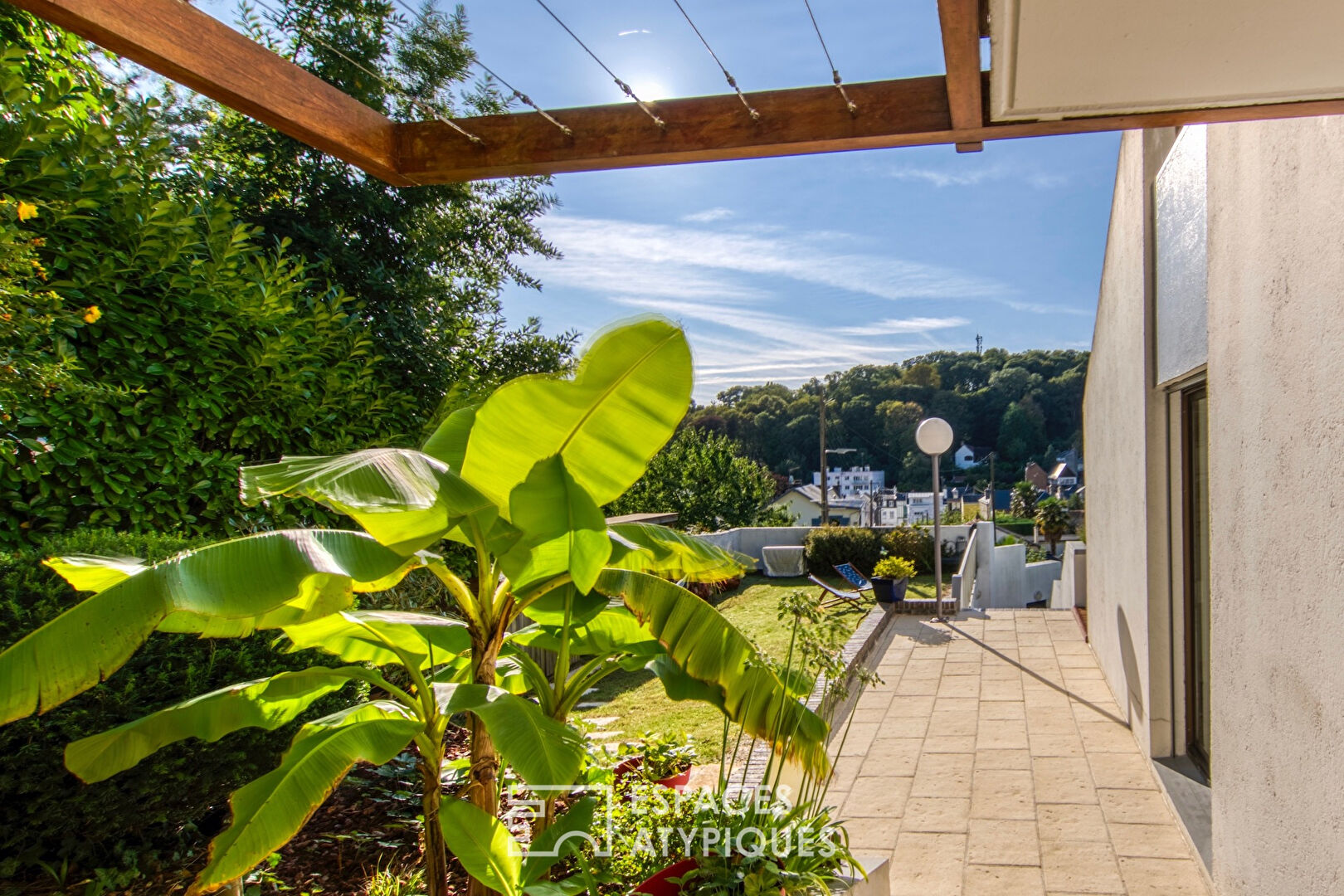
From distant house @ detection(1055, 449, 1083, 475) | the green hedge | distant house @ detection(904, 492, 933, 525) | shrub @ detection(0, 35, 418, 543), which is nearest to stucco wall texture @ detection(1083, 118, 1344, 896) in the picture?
the green hedge

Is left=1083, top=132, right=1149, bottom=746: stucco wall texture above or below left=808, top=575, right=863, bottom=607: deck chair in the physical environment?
above

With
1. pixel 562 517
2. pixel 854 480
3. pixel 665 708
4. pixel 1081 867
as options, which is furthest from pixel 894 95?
pixel 854 480

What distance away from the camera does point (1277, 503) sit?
2578 millimetres

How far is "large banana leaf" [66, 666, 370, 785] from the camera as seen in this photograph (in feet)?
7.84

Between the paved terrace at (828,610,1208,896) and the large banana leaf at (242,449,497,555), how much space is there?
1.85 metres

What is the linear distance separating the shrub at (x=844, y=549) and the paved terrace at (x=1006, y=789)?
1008cm

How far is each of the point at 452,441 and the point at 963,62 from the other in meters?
1.99

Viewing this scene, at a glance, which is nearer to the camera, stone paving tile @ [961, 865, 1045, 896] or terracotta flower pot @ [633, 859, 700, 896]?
terracotta flower pot @ [633, 859, 700, 896]

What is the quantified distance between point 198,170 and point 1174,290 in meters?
6.50

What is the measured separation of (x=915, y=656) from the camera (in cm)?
829

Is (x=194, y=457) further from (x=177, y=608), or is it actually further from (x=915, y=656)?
(x=915, y=656)

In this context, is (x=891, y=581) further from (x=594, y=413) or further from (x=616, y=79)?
(x=616, y=79)

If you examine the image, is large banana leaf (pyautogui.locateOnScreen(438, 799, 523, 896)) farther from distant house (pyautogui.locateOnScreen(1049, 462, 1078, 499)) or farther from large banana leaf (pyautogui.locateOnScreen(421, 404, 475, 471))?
distant house (pyautogui.locateOnScreen(1049, 462, 1078, 499))

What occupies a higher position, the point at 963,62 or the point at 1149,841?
the point at 963,62
